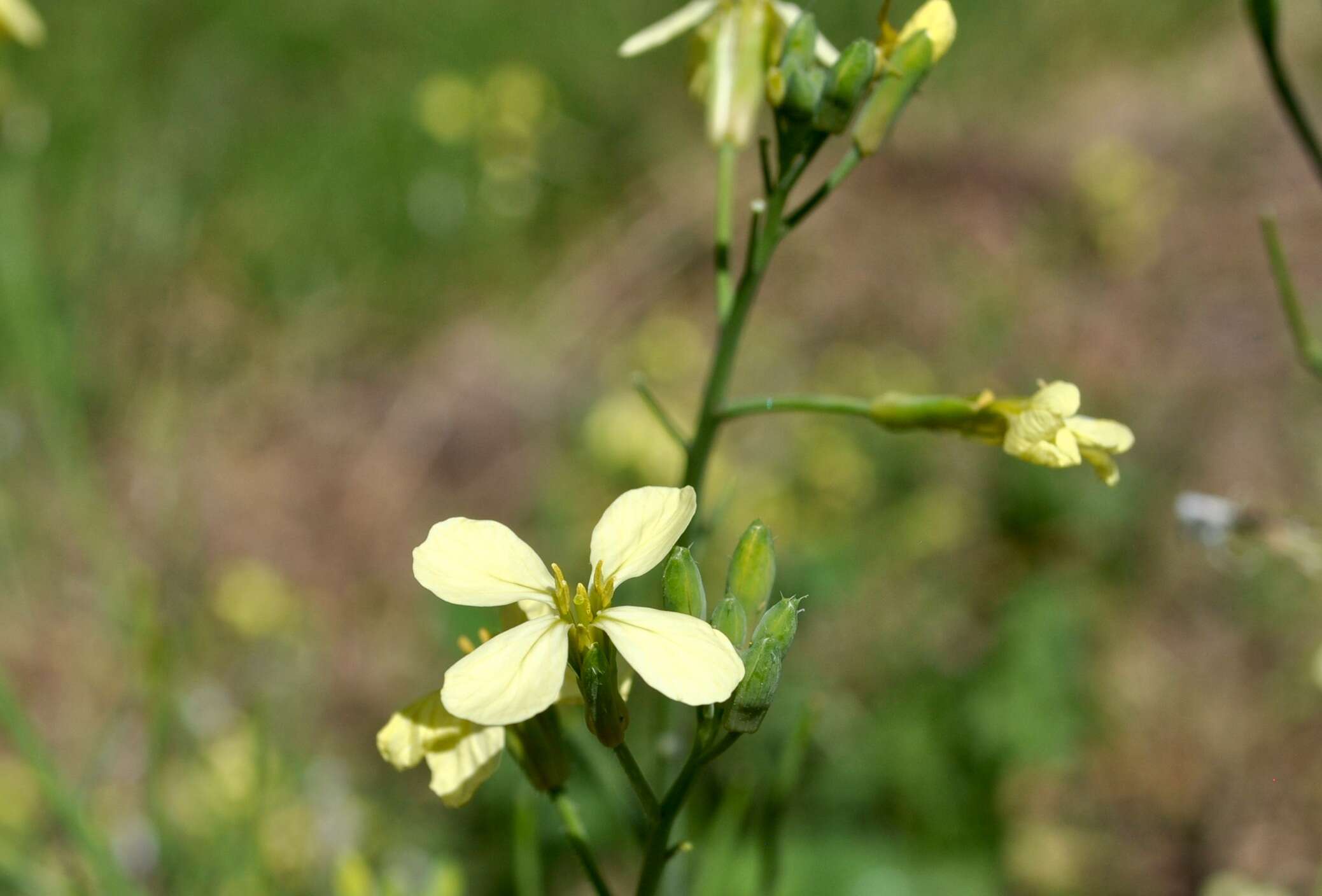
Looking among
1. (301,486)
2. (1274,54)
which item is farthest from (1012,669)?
(301,486)

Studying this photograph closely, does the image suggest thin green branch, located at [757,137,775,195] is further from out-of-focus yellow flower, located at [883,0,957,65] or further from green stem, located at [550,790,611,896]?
green stem, located at [550,790,611,896]

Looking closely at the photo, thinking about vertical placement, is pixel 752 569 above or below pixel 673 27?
below

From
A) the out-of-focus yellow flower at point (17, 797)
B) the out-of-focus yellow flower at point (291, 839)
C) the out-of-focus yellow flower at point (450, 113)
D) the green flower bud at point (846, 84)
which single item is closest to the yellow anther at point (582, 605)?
the green flower bud at point (846, 84)

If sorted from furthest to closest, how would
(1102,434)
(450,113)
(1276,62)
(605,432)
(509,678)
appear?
(450,113) < (605,432) < (1276,62) < (1102,434) < (509,678)

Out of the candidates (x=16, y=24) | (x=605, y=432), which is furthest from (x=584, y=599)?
(x=605, y=432)

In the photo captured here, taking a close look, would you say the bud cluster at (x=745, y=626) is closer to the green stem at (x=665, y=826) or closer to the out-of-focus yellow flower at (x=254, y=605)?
the green stem at (x=665, y=826)

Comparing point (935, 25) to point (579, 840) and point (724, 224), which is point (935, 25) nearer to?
point (724, 224)

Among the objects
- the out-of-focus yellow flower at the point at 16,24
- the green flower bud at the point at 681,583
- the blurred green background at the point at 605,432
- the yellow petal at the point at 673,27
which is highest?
the out-of-focus yellow flower at the point at 16,24
